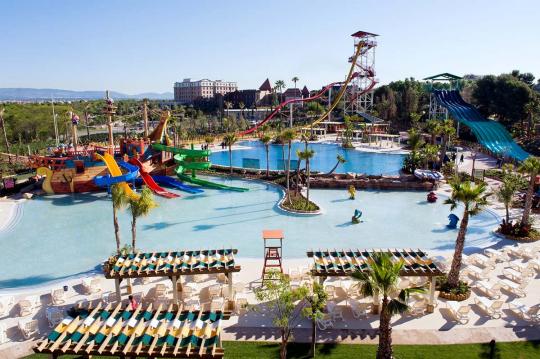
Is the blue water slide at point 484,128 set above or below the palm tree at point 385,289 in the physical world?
above

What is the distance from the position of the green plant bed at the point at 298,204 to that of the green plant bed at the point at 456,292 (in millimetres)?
10923

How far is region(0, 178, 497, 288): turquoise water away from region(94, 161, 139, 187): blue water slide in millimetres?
1470

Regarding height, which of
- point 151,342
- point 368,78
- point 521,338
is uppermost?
point 368,78

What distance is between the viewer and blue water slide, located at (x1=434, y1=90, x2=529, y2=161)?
36312 mm

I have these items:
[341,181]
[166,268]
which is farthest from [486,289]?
[341,181]

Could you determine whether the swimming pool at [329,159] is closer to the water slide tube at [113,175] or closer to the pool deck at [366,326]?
the water slide tube at [113,175]

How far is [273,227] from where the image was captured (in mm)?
21500

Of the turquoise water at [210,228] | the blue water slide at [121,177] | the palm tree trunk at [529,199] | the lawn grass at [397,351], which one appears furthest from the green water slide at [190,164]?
the lawn grass at [397,351]

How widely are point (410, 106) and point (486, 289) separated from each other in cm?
6062

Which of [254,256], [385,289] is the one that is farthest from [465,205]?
[254,256]

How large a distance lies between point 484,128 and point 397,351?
118 feet

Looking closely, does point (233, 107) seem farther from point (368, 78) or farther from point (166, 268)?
point (166, 268)

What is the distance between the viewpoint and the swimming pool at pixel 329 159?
3847 cm

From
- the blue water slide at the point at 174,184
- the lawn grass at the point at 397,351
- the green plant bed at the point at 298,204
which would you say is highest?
the blue water slide at the point at 174,184
